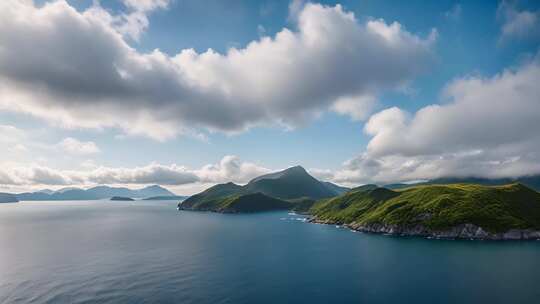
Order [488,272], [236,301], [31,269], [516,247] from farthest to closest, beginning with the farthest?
1. [516,247]
2. [31,269]
3. [488,272]
4. [236,301]

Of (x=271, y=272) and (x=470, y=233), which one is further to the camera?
(x=470, y=233)

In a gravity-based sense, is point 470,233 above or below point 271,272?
above

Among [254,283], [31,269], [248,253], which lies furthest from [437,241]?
[31,269]

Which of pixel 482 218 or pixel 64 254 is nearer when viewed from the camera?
pixel 64 254

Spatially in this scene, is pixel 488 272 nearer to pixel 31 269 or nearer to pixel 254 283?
pixel 254 283

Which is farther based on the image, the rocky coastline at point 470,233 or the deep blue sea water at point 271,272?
the rocky coastline at point 470,233

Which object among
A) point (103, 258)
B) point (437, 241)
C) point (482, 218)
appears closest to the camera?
point (103, 258)

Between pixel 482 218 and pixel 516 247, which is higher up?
pixel 482 218
